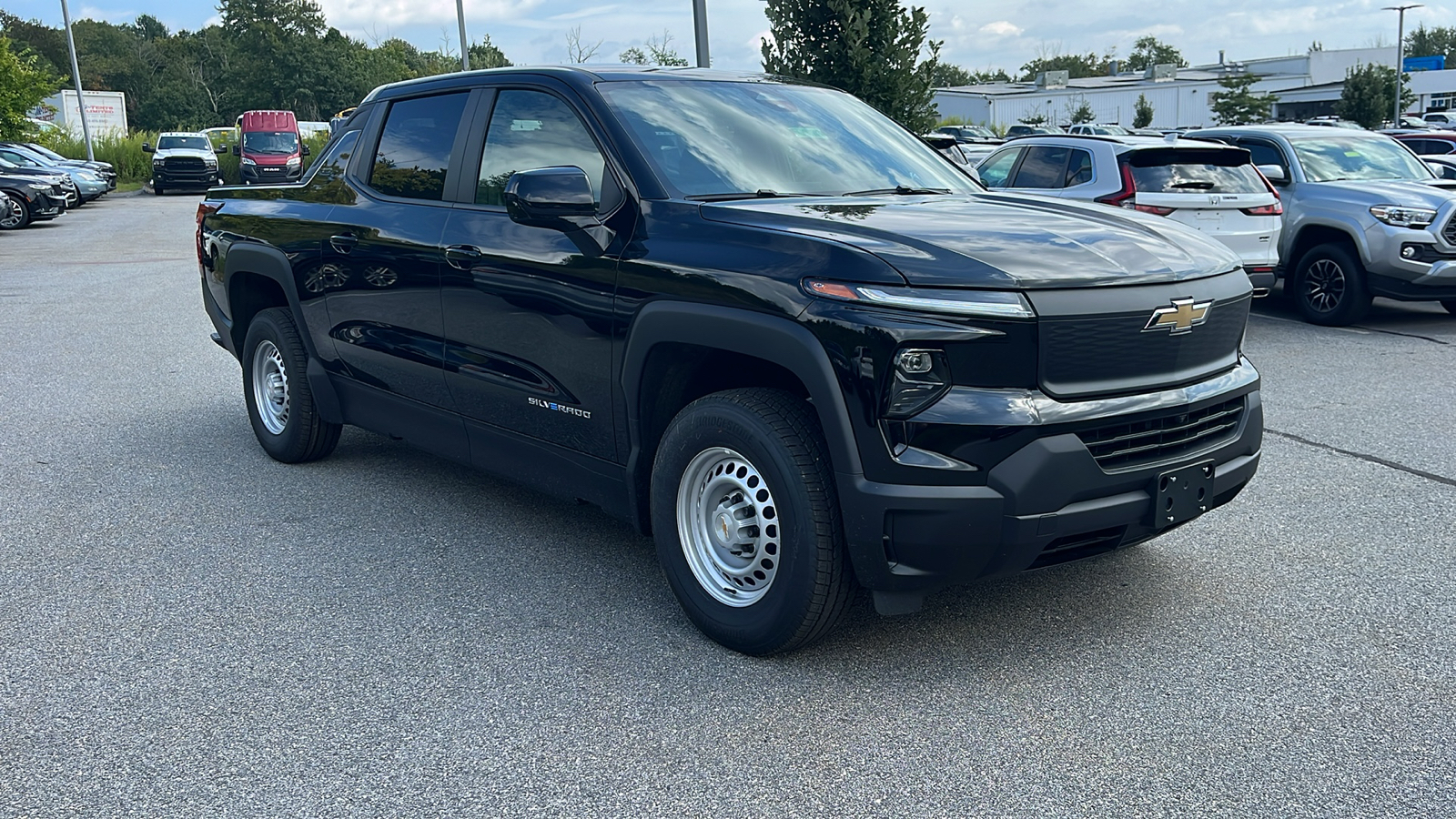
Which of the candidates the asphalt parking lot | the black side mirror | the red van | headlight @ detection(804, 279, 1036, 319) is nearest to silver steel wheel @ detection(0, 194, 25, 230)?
the red van

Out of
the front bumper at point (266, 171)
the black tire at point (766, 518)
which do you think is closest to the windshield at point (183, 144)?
the front bumper at point (266, 171)

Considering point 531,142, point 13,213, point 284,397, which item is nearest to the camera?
point 531,142

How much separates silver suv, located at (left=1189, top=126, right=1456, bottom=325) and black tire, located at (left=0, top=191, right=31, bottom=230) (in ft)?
77.2

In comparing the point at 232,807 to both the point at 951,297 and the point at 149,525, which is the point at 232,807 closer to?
the point at 951,297

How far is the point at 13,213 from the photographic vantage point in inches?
1021

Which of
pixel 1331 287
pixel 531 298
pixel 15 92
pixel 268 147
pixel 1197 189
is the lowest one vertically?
pixel 1331 287

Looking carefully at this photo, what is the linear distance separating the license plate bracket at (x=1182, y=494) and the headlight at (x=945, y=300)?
69 centimetres

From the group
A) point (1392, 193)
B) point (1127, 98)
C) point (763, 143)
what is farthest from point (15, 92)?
point (1127, 98)

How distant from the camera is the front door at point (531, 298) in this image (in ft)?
13.9

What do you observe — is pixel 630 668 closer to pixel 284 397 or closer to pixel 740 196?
pixel 740 196

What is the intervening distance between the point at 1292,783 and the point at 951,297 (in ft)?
4.89

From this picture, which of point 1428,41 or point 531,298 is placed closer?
point 531,298

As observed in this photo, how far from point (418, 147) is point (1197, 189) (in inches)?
278

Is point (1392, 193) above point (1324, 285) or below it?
above
